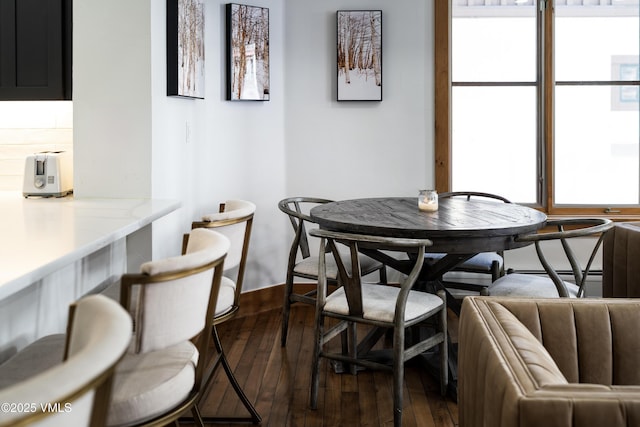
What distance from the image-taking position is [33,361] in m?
1.74

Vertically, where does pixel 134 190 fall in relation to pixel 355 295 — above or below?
above

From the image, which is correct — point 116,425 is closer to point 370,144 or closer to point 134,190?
point 134,190

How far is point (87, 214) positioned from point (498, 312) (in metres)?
1.61

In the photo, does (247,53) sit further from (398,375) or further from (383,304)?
(398,375)

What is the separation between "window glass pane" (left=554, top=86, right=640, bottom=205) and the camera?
4.89m

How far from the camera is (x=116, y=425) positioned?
60.7 inches

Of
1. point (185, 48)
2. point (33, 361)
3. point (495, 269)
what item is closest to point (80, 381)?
point (33, 361)

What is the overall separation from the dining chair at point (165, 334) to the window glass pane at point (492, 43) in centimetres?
356

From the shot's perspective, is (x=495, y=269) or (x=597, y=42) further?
(x=597, y=42)

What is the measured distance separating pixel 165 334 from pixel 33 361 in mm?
406

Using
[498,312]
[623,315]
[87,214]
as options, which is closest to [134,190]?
[87,214]

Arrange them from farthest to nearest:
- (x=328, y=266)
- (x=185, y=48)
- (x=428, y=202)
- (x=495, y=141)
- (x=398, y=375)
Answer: (x=495, y=141) → (x=328, y=266) → (x=428, y=202) → (x=185, y=48) → (x=398, y=375)

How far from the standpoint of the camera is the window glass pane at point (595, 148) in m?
4.89

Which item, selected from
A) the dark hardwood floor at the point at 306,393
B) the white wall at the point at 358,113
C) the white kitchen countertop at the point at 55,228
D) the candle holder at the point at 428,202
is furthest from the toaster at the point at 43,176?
the white wall at the point at 358,113
